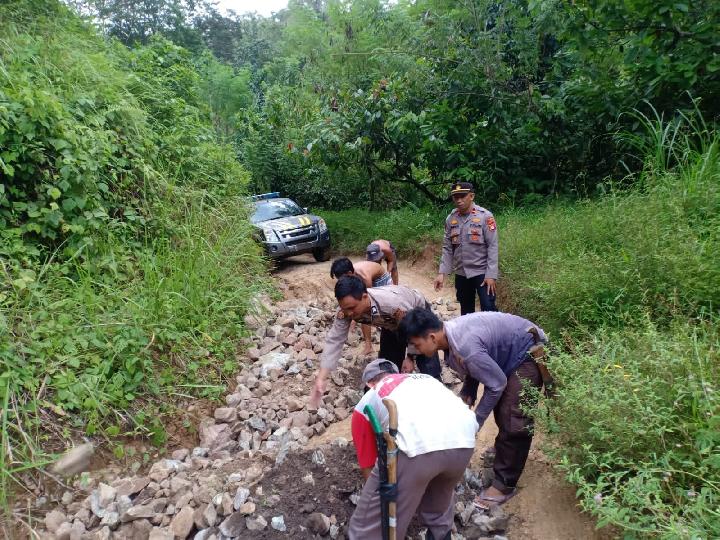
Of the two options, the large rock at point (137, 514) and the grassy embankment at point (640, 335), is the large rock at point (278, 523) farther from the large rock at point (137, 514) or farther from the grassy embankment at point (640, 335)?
the grassy embankment at point (640, 335)

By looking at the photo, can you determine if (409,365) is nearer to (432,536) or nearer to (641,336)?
(432,536)

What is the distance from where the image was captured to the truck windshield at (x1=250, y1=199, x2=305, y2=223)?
9.71m

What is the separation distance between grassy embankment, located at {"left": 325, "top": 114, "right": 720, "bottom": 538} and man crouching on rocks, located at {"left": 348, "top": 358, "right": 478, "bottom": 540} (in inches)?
21.9

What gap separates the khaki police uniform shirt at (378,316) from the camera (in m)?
3.28

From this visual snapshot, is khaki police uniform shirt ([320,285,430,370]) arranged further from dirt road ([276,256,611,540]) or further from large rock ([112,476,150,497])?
large rock ([112,476,150,497])

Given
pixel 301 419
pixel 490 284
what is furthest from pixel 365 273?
pixel 301 419

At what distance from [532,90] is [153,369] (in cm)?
701

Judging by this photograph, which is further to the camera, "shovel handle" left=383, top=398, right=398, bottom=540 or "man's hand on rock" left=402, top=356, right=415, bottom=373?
"man's hand on rock" left=402, top=356, right=415, bottom=373

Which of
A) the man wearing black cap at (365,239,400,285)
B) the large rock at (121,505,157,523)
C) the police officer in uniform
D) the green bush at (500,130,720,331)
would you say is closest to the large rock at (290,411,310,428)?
the police officer in uniform

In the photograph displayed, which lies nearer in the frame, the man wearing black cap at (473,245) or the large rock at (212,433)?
the large rock at (212,433)

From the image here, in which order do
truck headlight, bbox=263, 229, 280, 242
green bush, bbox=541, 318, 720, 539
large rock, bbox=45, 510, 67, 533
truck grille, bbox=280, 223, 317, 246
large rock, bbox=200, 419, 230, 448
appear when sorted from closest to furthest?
green bush, bbox=541, 318, 720, 539 < large rock, bbox=45, 510, 67, 533 < large rock, bbox=200, 419, 230, 448 < truck headlight, bbox=263, 229, 280, 242 < truck grille, bbox=280, 223, 317, 246

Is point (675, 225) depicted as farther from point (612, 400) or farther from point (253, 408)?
point (253, 408)

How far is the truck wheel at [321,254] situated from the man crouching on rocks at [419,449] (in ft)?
24.4

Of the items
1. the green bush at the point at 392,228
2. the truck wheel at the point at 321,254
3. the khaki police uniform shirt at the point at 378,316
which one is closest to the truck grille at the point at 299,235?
the truck wheel at the point at 321,254
